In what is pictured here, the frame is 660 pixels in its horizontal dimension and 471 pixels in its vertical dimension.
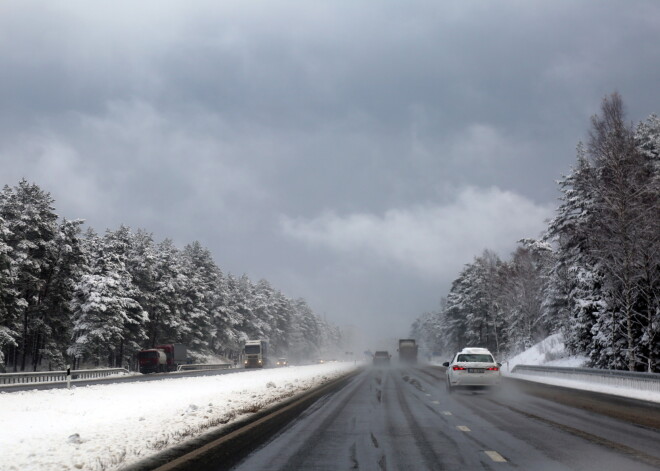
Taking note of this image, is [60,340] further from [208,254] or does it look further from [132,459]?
[132,459]

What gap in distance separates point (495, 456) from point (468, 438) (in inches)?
81.0

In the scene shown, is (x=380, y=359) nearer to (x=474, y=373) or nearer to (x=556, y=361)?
(x=556, y=361)

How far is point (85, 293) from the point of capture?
57.2m

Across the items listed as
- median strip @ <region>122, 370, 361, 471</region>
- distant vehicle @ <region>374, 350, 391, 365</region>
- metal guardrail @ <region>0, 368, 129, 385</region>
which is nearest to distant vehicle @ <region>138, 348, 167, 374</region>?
metal guardrail @ <region>0, 368, 129, 385</region>

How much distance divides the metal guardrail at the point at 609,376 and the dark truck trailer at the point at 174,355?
37.5 meters

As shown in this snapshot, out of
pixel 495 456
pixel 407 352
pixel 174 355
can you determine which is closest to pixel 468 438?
pixel 495 456

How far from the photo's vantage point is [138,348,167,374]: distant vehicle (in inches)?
2329

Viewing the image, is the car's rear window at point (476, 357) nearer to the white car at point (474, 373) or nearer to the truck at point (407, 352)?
the white car at point (474, 373)

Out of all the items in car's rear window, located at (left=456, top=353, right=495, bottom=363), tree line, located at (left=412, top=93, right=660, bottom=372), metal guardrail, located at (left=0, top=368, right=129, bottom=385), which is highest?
tree line, located at (left=412, top=93, right=660, bottom=372)

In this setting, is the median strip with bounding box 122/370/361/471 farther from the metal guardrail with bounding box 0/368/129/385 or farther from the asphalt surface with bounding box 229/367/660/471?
the metal guardrail with bounding box 0/368/129/385

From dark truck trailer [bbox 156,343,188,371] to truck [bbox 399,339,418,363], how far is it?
31887mm

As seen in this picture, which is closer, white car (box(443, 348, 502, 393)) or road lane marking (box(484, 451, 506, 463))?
road lane marking (box(484, 451, 506, 463))

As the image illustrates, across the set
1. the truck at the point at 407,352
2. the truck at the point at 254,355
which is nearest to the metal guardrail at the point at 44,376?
the truck at the point at 254,355

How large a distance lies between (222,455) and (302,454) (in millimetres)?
1173
